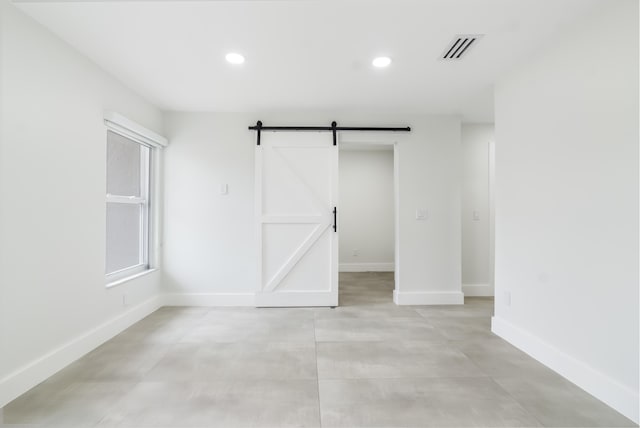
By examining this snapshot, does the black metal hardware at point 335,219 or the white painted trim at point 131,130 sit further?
the black metal hardware at point 335,219

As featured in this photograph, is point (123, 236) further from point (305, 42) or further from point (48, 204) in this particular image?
point (305, 42)

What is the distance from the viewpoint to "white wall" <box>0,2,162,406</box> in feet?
6.06

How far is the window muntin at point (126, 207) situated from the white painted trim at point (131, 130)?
0.34 feet

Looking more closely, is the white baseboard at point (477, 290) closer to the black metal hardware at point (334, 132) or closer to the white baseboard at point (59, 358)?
the black metal hardware at point (334, 132)

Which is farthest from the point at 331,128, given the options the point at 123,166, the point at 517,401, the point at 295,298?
the point at 517,401

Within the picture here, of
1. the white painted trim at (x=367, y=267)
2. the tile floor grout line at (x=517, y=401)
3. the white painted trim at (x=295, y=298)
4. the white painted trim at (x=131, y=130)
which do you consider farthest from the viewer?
the white painted trim at (x=367, y=267)

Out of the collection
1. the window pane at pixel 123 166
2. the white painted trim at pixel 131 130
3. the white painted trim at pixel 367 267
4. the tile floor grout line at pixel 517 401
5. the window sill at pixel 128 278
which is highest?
the white painted trim at pixel 131 130

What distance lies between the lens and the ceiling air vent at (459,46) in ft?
7.22

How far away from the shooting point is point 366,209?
20.6 feet

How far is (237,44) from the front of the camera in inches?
90.4

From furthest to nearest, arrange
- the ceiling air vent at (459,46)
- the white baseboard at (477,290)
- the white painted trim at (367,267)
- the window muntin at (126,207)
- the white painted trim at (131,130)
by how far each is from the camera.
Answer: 1. the white painted trim at (367,267)
2. the white baseboard at (477,290)
3. the window muntin at (126,207)
4. the white painted trim at (131,130)
5. the ceiling air vent at (459,46)

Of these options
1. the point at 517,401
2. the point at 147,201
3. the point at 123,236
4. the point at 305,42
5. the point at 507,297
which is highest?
the point at 305,42

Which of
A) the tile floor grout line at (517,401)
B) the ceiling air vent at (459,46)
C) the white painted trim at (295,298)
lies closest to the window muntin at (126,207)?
the white painted trim at (295,298)

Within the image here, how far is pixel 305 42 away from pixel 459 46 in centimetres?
115
